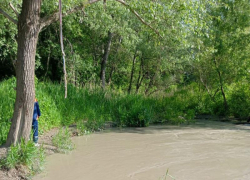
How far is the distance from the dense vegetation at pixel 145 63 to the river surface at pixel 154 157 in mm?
1573

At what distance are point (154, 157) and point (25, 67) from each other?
3.76m

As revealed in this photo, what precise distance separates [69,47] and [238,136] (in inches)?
439

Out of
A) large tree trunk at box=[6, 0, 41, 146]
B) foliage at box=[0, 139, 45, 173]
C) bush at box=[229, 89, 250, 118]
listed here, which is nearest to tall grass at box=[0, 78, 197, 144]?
large tree trunk at box=[6, 0, 41, 146]

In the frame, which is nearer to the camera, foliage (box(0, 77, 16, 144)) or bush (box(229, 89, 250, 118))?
foliage (box(0, 77, 16, 144))

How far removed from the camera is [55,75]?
1958 centimetres

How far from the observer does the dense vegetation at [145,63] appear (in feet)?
27.0

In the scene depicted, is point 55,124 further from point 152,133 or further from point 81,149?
point 152,133

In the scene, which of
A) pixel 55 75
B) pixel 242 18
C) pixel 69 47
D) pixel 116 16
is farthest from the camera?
pixel 55 75

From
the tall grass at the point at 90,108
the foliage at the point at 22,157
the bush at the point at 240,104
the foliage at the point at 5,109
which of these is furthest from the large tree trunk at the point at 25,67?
the bush at the point at 240,104

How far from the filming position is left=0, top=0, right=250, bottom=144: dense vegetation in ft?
27.0

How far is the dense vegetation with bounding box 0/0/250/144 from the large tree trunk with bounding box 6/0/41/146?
21.3 inches

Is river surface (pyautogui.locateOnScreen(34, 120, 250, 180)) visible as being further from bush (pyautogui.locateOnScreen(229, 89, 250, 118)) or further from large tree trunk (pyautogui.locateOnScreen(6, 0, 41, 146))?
bush (pyautogui.locateOnScreen(229, 89, 250, 118))

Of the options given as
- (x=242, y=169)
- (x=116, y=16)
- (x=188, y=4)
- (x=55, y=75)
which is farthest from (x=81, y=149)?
(x=55, y=75)

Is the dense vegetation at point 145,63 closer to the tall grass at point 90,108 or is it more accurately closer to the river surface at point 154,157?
the tall grass at point 90,108
